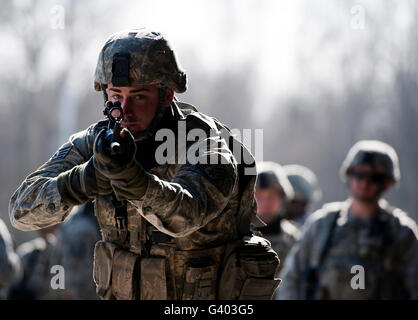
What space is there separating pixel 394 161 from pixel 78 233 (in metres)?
3.65

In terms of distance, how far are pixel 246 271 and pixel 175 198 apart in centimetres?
110

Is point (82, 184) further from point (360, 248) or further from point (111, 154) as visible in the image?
point (360, 248)

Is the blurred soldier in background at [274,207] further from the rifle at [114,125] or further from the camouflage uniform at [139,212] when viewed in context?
the rifle at [114,125]

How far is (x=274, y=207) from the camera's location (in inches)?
364

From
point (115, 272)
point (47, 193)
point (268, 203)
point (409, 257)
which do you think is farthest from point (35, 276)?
point (47, 193)

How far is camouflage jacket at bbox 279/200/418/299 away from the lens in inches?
296

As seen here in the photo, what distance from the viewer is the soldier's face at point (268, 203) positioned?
9.13 m

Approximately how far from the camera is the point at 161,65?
14.6 feet

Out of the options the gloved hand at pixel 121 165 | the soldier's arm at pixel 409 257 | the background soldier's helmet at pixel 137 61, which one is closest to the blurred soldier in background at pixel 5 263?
the soldier's arm at pixel 409 257

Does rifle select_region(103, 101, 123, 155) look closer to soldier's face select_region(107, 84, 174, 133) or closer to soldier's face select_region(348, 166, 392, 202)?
soldier's face select_region(107, 84, 174, 133)

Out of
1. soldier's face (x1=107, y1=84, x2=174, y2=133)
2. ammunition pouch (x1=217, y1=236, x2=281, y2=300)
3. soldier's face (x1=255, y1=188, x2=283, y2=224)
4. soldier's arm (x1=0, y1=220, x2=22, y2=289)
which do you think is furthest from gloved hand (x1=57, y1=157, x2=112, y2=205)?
soldier's face (x1=255, y1=188, x2=283, y2=224)

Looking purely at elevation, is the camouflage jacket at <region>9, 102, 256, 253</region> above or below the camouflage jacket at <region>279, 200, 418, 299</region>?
above

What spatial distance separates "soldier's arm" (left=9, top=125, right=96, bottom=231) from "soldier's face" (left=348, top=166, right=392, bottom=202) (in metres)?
3.89
